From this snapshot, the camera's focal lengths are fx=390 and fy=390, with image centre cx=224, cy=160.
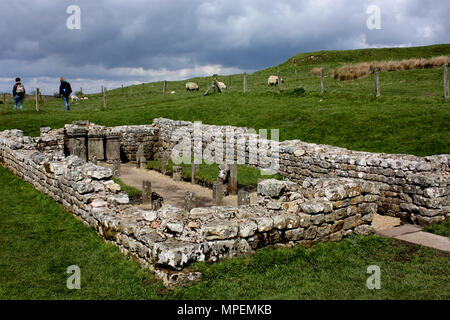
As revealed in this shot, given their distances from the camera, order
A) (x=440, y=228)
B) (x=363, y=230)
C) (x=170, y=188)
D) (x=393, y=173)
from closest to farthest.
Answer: (x=363, y=230)
(x=440, y=228)
(x=393, y=173)
(x=170, y=188)

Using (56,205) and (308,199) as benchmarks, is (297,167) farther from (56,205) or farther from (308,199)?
(56,205)

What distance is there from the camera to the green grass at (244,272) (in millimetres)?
5977

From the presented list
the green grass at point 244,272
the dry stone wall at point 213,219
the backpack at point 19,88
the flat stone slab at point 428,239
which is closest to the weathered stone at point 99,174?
the dry stone wall at point 213,219

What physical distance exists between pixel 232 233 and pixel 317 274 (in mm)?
1596

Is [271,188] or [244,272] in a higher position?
[271,188]

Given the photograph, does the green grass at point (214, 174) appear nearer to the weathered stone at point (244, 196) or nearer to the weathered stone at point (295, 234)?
the weathered stone at point (244, 196)

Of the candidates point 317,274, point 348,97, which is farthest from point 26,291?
point 348,97

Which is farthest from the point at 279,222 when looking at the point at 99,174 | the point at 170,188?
the point at 170,188

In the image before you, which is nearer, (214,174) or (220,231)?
(220,231)

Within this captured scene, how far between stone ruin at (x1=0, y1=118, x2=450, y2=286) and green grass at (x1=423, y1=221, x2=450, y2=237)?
0.80 ft

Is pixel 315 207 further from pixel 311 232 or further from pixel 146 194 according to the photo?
pixel 146 194

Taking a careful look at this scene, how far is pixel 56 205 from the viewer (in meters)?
11.3

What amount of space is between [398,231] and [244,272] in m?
4.83

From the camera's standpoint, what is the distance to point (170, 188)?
1747 cm
